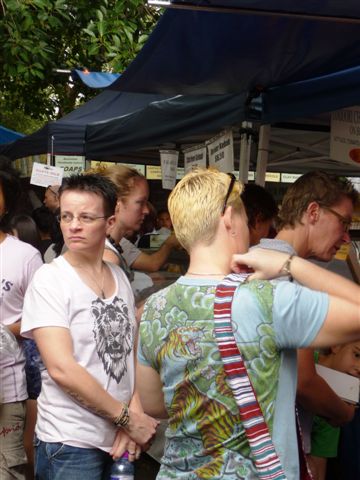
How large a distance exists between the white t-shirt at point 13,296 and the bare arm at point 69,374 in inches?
26.8

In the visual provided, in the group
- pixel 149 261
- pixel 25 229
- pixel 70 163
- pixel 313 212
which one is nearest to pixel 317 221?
pixel 313 212

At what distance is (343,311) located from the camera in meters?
1.80

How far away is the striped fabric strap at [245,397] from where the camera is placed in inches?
73.9

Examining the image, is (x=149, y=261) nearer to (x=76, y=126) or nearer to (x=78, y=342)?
(x=76, y=126)

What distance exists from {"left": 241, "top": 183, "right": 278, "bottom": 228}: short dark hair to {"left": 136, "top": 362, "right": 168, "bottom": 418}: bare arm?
1827mm

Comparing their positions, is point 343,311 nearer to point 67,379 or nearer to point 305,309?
point 305,309

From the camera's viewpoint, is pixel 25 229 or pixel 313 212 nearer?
pixel 313 212

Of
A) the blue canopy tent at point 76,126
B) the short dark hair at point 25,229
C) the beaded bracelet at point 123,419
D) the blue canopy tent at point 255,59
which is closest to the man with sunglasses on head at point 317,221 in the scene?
the blue canopy tent at point 255,59

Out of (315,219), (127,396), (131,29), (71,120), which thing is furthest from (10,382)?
(131,29)

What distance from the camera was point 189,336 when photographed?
6.48 ft

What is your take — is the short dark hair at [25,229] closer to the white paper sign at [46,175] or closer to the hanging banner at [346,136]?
the hanging banner at [346,136]

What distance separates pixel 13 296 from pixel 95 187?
79cm

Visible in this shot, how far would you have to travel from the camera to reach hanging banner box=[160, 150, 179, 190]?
646cm

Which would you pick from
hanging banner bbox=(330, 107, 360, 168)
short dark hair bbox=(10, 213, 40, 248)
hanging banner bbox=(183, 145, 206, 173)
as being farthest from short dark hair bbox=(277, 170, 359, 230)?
short dark hair bbox=(10, 213, 40, 248)
